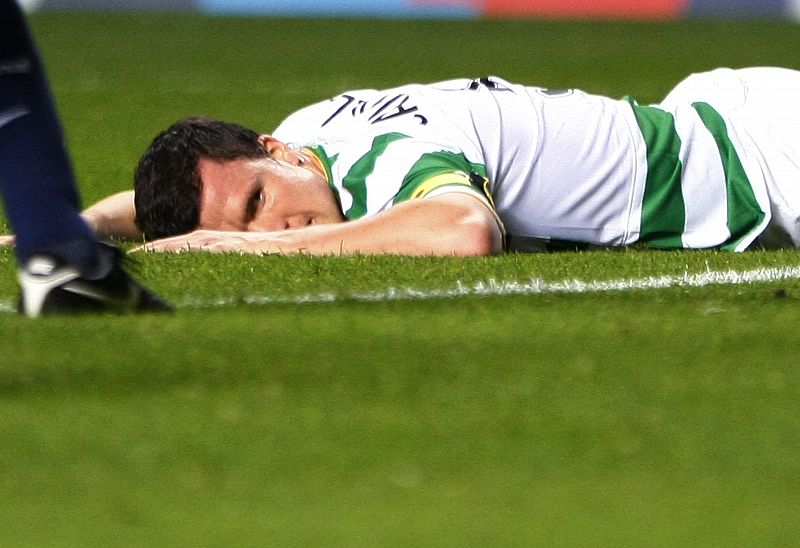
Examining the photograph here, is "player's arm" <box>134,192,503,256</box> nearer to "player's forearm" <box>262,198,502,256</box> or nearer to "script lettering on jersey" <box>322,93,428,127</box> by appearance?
"player's forearm" <box>262,198,502,256</box>

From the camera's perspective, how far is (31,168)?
10.2 ft

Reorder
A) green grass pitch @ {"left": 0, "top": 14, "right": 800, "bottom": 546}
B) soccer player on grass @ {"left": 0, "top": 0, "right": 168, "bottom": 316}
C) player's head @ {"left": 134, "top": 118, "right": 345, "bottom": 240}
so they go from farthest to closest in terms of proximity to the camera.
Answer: player's head @ {"left": 134, "top": 118, "right": 345, "bottom": 240} → soccer player on grass @ {"left": 0, "top": 0, "right": 168, "bottom": 316} → green grass pitch @ {"left": 0, "top": 14, "right": 800, "bottom": 546}

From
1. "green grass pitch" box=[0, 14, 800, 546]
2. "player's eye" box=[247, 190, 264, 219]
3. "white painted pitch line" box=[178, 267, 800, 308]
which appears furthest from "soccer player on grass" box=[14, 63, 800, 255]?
"white painted pitch line" box=[178, 267, 800, 308]

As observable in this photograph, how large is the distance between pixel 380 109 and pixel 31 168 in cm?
152

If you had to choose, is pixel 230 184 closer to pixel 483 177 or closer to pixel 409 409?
pixel 483 177

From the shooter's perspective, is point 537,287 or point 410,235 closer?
point 537,287

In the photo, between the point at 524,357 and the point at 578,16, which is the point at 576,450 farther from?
the point at 578,16

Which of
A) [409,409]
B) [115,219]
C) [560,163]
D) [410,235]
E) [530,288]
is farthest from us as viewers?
[115,219]

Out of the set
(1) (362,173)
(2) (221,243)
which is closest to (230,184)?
(2) (221,243)

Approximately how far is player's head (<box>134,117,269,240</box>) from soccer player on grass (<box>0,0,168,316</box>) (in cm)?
113

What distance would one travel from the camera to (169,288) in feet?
12.1

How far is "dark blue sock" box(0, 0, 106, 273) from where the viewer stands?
308 cm

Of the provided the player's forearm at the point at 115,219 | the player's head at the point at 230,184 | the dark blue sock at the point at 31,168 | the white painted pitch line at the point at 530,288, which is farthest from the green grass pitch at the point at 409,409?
the player's forearm at the point at 115,219

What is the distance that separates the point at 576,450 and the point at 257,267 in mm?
1642
